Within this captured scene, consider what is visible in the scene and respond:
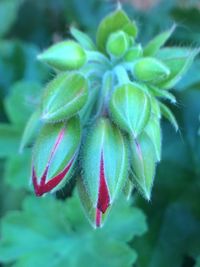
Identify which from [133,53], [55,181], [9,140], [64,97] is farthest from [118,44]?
[9,140]

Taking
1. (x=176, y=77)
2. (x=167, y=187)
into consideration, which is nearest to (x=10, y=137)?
(x=167, y=187)

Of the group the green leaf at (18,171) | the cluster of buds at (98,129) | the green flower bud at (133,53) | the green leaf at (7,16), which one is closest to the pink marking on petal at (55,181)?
the cluster of buds at (98,129)

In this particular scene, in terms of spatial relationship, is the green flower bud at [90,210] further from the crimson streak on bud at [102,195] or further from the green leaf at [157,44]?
the green leaf at [157,44]

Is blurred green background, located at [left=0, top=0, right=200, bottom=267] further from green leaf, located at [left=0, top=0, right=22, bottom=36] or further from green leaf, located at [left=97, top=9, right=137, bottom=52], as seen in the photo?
green leaf, located at [left=0, top=0, right=22, bottom=36]

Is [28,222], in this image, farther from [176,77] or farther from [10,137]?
[176,77]

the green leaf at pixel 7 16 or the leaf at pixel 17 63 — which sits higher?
the green leaf at pixel 7 16

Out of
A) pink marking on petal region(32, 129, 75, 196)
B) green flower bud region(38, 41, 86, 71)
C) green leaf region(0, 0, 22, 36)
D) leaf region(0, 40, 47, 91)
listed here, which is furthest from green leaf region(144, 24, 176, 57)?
green leaf region(0, 0, 22, 36)
